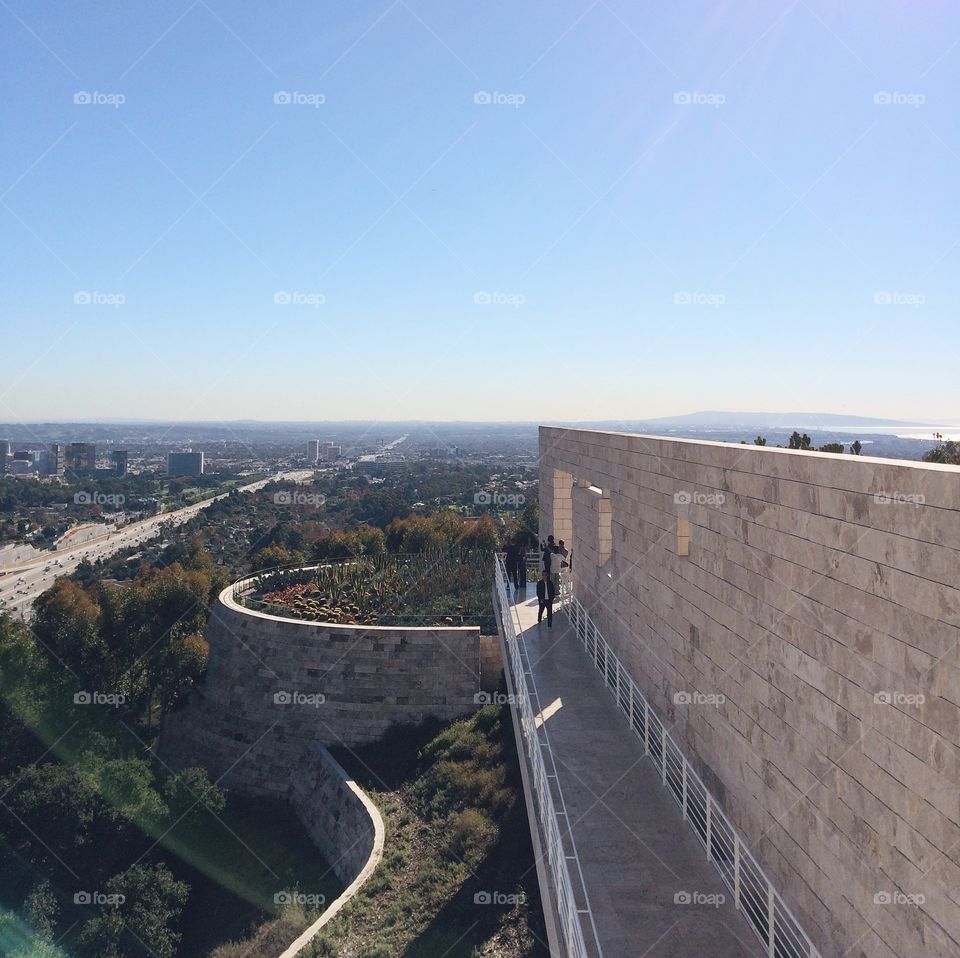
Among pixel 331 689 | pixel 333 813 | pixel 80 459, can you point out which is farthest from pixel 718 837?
pixel 80 459

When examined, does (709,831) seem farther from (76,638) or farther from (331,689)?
(76,638)

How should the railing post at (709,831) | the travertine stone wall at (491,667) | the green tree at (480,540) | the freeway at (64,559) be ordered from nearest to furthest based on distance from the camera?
the railing post at (709,831) < the travertine stone wall at (491,667) < the green tree at (480,540) < the freeway at (64,559)

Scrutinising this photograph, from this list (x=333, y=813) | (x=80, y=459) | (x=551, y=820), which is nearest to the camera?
(x=551, y=820)

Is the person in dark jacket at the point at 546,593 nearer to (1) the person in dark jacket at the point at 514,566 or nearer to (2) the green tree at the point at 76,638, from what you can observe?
(1) the person in dark jacket at the point at 514,566

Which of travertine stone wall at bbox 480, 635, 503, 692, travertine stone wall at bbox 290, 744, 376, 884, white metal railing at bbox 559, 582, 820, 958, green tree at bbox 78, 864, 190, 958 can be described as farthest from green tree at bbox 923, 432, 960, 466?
green tree at bbox 78, 864, 190, 958

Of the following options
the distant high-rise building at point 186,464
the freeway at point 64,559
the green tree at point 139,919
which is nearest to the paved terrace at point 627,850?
the green tree at point 139,919
